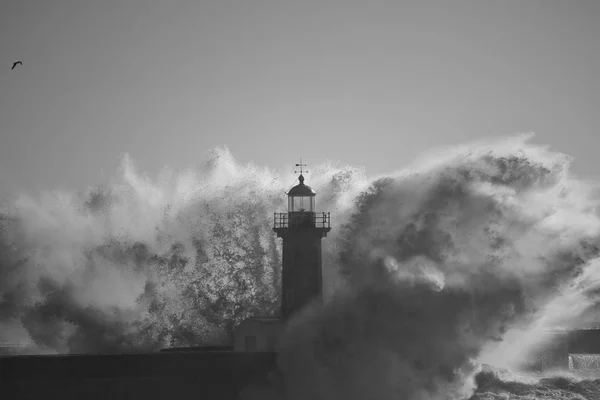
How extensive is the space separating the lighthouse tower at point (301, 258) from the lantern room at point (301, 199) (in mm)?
314

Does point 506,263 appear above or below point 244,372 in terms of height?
above

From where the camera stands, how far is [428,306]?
38750 millimetres

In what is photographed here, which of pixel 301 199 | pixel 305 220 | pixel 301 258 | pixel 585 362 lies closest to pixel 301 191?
pixel 301 199

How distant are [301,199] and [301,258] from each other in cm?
292

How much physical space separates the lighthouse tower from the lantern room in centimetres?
31

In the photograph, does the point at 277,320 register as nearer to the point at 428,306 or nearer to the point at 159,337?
the point at 428,306

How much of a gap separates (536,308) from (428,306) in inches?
178

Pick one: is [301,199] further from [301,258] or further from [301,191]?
[301,258]

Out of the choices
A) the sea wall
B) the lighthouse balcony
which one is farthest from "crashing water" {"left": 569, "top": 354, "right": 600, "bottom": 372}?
the sea wall

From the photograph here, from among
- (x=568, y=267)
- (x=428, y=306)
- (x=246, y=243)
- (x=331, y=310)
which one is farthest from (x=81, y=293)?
(x=568, y=267)

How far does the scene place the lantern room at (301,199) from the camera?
145 feet

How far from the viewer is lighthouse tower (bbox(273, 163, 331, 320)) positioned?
42.9m

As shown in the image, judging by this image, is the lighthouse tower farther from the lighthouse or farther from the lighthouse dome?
the lighthouse dome

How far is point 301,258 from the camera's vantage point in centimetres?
4306
